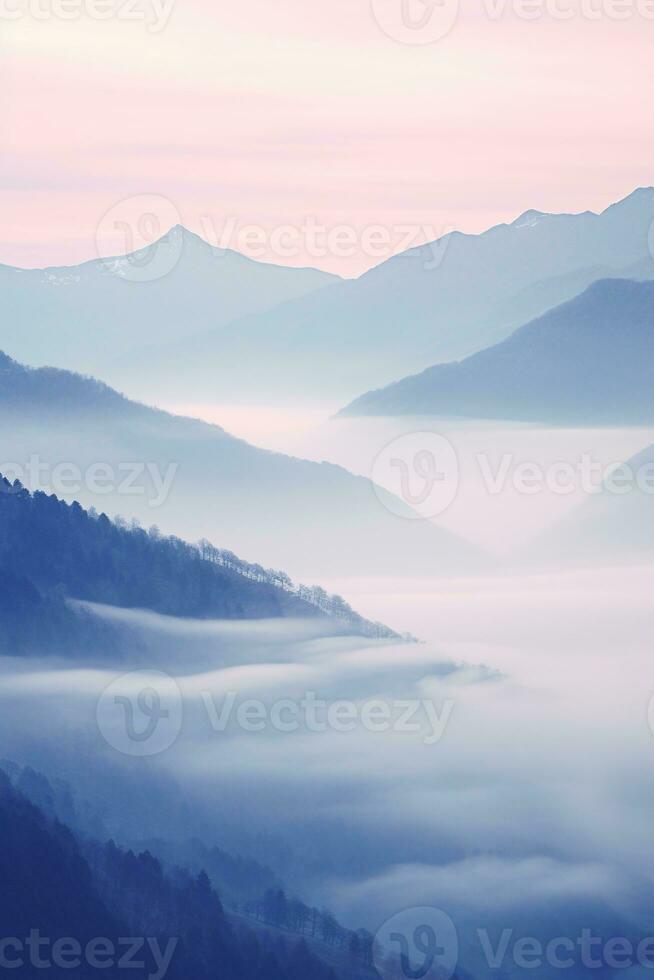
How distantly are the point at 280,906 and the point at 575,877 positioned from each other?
50374mm

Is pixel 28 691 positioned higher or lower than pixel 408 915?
higher

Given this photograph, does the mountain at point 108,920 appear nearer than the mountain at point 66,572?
Yes

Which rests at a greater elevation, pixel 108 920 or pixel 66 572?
pixel 66 572

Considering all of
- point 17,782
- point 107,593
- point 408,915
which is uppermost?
point 107,593

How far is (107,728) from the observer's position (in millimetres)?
191750

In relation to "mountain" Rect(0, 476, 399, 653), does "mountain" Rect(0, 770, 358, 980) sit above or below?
below

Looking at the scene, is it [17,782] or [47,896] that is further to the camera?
[17,782]

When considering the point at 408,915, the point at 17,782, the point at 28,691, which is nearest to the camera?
the point at 17,782

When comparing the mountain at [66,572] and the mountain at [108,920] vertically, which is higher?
the mountain at [66,572]

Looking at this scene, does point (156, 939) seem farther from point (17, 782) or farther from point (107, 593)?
point (107, 593)

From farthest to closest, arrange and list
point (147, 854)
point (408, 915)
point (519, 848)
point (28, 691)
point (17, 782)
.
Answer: point (519, 848) < point (28, 691) < point (408, 915) < point (17, 782) < point (147, 854)

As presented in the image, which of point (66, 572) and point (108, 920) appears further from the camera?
point (66, 572)

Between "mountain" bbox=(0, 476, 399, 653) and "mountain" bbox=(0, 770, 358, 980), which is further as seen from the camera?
"mountain" bbox=(0, 476, 399, 653)

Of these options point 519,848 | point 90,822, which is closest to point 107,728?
point 90,822
